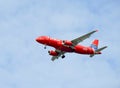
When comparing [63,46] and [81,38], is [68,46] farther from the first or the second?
[81,38]

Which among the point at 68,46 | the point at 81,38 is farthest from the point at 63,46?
the point at 81,38

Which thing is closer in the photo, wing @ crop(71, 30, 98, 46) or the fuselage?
wing @ crop(71, 30, 98, 46)

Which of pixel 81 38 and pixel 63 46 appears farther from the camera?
pixel 63 46

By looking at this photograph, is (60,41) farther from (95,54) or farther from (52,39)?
(95,54)

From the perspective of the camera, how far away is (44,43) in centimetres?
18675

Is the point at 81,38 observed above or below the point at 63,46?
above

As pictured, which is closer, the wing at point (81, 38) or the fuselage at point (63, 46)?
the wing at point (81, 38)

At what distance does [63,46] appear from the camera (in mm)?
191125

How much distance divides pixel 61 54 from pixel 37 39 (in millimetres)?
15710

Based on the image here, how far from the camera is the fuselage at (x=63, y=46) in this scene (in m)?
187

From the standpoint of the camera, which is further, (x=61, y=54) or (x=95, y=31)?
(x=61, y=54)

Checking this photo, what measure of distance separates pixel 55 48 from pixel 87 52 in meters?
13.7

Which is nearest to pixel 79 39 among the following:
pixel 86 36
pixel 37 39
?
pixel 86 36

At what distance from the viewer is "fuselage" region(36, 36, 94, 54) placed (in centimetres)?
18725
